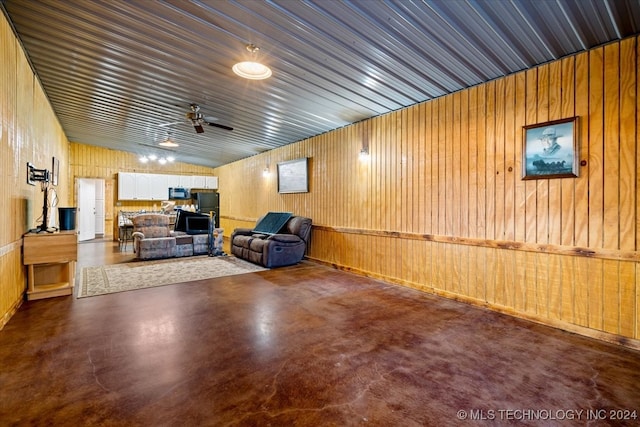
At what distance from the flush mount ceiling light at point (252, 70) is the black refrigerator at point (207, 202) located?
A: 26.4 feet

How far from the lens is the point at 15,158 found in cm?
335

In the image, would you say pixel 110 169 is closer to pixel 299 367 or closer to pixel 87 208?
pixel 87 208

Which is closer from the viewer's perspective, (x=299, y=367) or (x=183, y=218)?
(x=299, y=367)

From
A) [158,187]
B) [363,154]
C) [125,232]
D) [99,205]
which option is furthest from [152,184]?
[363,154]

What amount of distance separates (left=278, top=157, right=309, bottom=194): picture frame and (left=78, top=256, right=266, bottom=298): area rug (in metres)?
2.05

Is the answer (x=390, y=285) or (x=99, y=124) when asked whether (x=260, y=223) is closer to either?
(x=390, y=285)

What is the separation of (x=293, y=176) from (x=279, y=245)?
195cm

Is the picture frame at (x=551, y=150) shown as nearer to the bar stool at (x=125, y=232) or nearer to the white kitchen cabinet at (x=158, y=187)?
the bar stool at (x=125, y=232)

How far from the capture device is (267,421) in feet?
5.55

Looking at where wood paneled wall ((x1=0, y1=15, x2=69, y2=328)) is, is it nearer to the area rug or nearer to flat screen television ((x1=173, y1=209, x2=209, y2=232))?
the area rug

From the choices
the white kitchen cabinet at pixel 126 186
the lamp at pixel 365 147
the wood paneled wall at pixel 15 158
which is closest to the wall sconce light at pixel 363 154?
the lamp at pixel 365 147

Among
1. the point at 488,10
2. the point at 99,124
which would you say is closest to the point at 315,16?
the point at 488,10

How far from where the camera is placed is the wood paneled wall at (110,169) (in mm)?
9734

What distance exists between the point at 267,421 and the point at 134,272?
4740mm
